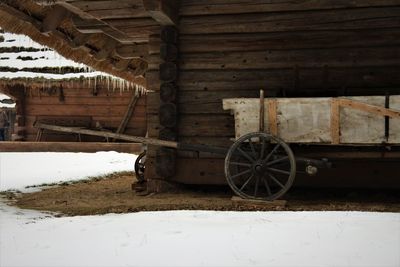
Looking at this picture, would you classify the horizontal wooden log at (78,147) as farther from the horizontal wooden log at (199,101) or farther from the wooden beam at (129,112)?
the horizontal wooden log at (199,101)

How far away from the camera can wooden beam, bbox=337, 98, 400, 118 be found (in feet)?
17.0

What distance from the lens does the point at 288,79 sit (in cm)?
653

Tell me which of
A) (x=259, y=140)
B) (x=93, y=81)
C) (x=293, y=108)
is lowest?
(x=259, y=140)

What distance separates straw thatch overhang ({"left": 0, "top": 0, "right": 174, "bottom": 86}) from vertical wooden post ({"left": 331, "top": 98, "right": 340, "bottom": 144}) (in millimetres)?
2625

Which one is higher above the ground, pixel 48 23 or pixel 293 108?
pixel 48 23

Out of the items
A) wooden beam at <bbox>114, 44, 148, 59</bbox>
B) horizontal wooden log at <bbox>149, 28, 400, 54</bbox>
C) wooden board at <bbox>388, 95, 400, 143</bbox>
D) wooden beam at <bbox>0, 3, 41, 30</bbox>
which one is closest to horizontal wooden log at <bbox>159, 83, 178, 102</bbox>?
horizontal wooden log at <bbox>149, 28, 400, 54</bbox>

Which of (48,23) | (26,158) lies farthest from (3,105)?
(48,23)

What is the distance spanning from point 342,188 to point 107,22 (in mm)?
4491

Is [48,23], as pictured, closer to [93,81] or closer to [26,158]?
[26,158]

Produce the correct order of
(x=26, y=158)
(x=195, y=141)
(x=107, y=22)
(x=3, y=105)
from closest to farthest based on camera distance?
(x=195, y=141) < (x=107, y=22) < (x=26, y=158) < (x=3, y=105)

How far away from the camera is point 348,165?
247 inches

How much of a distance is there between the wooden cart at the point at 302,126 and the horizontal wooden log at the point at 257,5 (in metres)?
1.64

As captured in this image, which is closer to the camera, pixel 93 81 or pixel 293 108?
pixel 293 108

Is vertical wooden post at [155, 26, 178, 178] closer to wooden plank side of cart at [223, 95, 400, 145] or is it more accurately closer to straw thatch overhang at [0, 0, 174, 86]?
straw thatch overhang at [0, 0, 174, 86]
